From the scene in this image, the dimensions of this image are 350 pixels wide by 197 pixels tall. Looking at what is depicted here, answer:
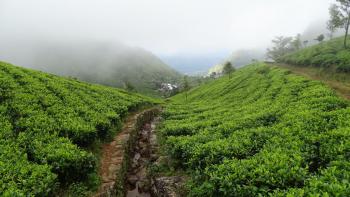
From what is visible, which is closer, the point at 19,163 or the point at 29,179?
the point at 29,179

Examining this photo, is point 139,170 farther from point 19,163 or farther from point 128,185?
point 19,163

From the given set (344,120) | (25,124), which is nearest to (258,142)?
(344,120)

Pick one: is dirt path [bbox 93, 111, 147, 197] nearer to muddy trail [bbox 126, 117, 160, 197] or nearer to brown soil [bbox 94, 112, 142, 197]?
brown soil [bbox 94, 112, 142, 197]

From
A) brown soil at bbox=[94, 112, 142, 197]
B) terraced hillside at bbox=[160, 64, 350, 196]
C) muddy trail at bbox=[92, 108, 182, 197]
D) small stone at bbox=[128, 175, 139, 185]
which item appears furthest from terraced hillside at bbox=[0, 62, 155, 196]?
terraced hillside at bbox=[160, 64, 350, 196]

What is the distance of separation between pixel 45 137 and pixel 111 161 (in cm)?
427

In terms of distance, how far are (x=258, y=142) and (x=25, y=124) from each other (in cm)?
1447

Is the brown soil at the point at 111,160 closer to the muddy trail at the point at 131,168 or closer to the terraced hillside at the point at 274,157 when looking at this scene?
the muddy trail at the point at 131,168

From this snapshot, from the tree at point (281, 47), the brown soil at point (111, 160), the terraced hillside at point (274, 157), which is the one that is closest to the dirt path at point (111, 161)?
the brown soil at point (111, 160)

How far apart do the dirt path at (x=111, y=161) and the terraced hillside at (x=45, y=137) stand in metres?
0.72

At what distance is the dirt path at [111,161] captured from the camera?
46.1 ft

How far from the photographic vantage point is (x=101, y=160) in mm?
17906

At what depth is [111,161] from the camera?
58.3ft

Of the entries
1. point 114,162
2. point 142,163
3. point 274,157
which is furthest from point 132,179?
point 274,157

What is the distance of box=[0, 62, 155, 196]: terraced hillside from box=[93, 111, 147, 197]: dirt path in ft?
2.35
